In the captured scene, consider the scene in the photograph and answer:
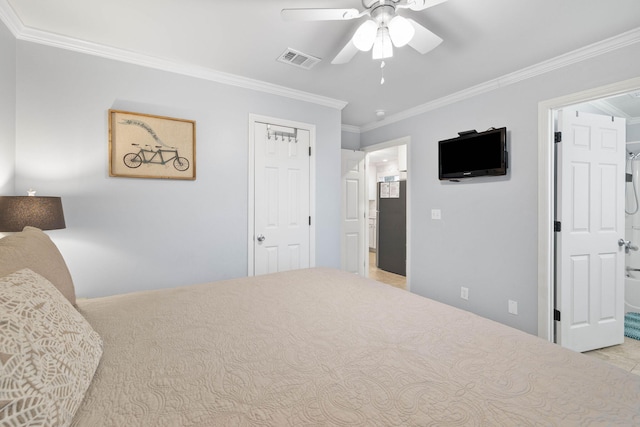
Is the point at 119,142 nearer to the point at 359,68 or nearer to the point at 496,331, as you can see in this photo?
the point at 359,68

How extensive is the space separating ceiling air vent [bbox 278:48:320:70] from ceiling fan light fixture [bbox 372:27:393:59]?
2.74 ft

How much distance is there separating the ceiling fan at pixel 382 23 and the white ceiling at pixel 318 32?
0.22 meters

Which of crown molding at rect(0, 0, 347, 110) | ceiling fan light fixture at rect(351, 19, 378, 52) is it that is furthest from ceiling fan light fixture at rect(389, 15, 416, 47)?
crown molding at rect(0, 0, 347, 110)

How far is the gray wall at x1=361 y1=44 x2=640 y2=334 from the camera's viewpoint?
8.13 ft

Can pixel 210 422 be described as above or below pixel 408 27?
below

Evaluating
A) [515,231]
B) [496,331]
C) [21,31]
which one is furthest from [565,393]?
[21,31]

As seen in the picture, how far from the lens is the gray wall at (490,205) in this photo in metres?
2.48

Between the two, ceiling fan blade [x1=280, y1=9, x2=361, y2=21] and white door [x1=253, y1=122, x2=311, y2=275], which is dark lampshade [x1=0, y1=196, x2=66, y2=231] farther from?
ceiling fan blade [x1=280, y1=9, x2=361, y2=21]

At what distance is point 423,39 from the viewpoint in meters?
1.70

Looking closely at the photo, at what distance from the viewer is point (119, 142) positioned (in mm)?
2303

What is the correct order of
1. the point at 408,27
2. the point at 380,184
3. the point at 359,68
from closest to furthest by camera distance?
1. the point at 408,27
2. the point at 359,68
3. the point at 380,184

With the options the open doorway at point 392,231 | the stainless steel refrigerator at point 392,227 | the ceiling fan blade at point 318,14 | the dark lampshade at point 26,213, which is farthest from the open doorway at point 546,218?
the dark lampshade at point 26,213

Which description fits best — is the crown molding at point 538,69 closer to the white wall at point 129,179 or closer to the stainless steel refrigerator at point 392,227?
the white wall at point 129,179

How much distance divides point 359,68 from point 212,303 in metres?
2.28
